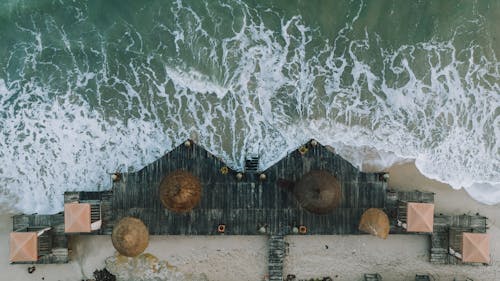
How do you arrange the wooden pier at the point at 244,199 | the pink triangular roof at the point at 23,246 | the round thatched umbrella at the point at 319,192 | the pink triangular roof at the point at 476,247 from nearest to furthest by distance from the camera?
the round thatched umbrella at the point at 319,192 < the pink triangular roof at the point at 23,246 < the pink triangular roof at the point at 476,247 < the wooden pier at the point at 244,199

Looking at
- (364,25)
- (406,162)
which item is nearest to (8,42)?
(364,25)

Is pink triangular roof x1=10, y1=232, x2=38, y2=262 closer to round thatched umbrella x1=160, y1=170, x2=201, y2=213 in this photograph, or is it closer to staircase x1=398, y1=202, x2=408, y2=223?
round thatched umbrella x1=160, y1=170, x2=201, y2=213

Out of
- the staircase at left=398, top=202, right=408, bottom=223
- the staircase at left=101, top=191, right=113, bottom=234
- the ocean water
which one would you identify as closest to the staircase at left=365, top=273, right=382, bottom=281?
the staircase at left=398, top=202, right=408, bottom=223

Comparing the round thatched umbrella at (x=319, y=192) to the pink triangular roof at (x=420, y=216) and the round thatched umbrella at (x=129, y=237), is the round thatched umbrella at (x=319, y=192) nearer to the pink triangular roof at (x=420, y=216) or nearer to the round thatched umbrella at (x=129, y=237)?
the pink triangular roof at (x=420, y=216)

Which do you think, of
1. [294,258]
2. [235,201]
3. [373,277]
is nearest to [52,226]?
[235,201]

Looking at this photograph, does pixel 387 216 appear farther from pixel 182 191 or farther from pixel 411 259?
pixel 182 191

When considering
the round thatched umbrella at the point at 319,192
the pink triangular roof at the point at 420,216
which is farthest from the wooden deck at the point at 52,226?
the pink triangular roof at the point at 420,216
